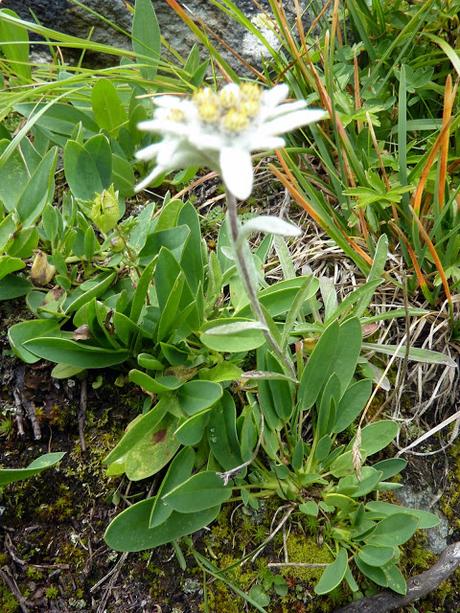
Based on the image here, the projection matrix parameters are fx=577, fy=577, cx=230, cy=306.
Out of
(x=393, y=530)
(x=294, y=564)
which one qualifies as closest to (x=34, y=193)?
(x=294, y=564)

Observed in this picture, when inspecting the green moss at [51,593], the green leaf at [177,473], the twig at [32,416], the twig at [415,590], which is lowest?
the twig at [415,590]

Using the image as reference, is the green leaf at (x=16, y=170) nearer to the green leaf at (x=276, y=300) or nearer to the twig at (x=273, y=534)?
the green leaf at (x=276, y=300)

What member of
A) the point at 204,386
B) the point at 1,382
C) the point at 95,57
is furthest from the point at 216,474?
the point at 95,57

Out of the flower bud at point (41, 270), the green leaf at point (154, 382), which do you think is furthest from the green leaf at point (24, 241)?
the green leaf at point (154, 382)

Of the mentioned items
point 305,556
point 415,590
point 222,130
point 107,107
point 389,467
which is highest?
point 222,130

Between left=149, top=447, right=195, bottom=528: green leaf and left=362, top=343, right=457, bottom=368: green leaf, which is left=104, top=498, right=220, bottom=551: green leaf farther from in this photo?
left=362, top=343, right=457, bottom=368: green leaf

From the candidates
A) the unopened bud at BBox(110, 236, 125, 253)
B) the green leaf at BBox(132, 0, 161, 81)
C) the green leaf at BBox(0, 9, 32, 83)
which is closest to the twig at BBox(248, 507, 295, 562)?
the unopened bud at BBox(110, 236, 125, 253)

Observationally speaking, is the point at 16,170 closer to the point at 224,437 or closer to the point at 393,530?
the point at 224,437

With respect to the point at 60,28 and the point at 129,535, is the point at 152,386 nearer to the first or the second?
the point at 129,535
